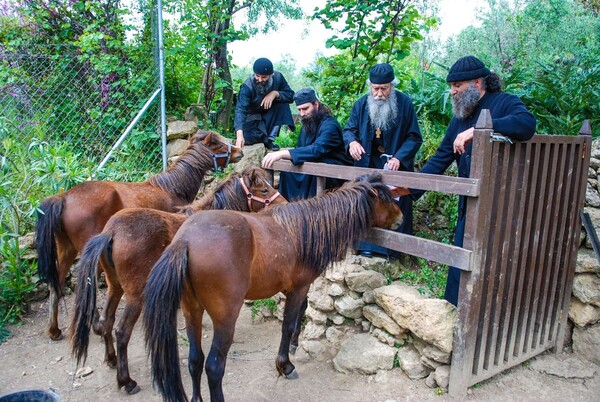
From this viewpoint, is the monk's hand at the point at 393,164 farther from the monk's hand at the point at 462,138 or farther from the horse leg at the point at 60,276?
the horse leg at the point at 60,276

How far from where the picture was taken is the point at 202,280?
2785 mm

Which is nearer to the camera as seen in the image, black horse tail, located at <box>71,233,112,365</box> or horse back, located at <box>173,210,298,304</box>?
horse back, located at <box>173,210,298,304</box>

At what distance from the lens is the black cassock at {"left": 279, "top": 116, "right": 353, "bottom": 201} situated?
4559 millimetres

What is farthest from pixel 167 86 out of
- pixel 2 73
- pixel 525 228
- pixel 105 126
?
pixel 525 228

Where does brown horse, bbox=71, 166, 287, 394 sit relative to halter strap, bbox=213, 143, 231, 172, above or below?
below

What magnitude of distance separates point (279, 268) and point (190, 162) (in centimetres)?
268

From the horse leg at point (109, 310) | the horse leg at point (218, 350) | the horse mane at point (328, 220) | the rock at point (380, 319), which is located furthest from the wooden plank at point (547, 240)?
the horse leg at point (109, 310)

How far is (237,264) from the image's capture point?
2865mm

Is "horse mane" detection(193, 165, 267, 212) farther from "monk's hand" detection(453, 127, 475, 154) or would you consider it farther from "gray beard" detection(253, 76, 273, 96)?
"gray beard" detection(253, 76, 273, 96)

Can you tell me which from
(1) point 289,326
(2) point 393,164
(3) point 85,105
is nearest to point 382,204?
(2) point 393,164

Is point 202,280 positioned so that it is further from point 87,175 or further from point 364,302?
point 87,175

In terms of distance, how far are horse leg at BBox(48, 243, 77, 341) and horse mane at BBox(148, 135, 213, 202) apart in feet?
3.98

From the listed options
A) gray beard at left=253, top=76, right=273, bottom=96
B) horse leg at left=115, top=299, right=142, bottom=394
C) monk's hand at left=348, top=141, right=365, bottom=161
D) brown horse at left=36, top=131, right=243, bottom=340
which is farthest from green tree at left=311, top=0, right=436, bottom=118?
horse leg at left=115, top=299, right=142, bottom=394

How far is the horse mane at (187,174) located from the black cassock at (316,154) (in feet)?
3.45
